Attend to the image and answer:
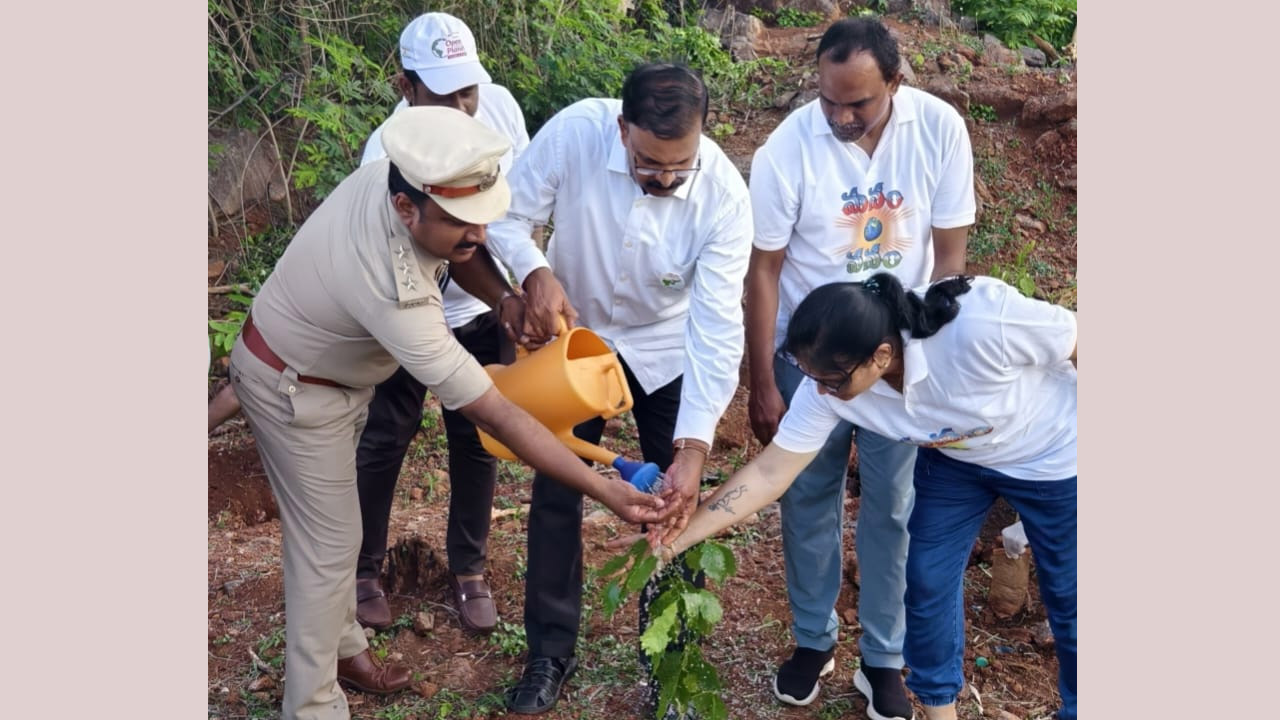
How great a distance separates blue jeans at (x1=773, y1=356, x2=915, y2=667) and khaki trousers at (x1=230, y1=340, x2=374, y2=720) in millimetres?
1301

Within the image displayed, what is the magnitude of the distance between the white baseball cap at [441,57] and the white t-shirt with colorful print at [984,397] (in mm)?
1591

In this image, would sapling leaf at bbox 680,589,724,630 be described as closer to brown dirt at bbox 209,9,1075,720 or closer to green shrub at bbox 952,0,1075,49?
brown dirt at bbox 209,9,1075,720

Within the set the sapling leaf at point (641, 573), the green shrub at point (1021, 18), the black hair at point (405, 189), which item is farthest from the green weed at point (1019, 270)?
the black hair at point (405, 189)

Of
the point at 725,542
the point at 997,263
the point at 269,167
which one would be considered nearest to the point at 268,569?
the point at 725,542

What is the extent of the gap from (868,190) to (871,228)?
0.36 ft

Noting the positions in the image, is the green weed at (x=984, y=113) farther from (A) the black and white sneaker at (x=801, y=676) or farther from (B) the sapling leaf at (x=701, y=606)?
(B) the sapling leaf at (x=701, y=606)

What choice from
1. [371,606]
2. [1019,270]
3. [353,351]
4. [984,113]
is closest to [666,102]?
[353,351]

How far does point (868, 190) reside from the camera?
351 centimetres

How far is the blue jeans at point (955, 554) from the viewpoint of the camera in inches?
127

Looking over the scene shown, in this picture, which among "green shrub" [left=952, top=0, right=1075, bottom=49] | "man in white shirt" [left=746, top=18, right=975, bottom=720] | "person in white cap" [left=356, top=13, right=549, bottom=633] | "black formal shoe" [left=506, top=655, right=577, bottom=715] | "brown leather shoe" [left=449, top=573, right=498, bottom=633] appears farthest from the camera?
"green shrub" [left=952, top=0, right=1075, bottom=49]

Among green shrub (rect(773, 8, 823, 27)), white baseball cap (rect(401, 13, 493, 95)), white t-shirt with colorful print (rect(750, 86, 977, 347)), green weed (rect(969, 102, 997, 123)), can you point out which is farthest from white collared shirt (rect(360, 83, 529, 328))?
green shrub (rect(773, 8, 823, 27))

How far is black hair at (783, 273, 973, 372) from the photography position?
2885mm

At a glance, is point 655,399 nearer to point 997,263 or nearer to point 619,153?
point 619,153

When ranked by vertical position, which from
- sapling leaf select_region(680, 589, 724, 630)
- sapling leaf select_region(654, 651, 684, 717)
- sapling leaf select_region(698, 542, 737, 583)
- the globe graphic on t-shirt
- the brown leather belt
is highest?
the globe graphic on t-shirt
